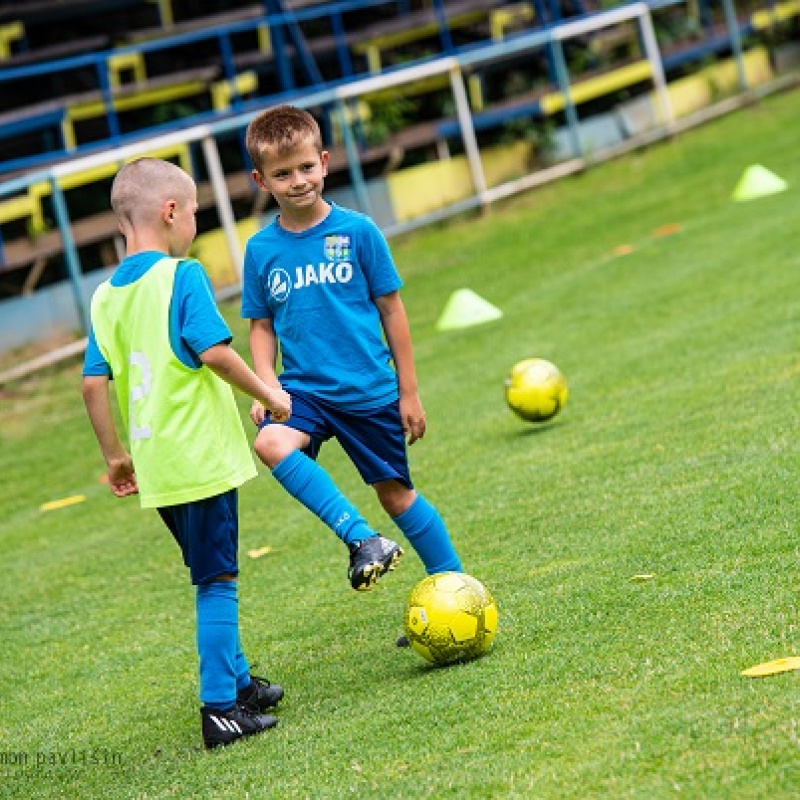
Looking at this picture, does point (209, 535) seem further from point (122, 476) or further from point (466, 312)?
point (466, 312)

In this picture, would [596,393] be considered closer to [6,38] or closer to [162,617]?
[162,617]

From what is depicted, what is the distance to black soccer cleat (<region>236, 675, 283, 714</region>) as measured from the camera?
5027 millimetres

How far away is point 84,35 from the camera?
63.4 feet

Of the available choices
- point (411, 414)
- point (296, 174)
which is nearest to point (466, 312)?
point (411, 414)

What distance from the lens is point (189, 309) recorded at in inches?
186

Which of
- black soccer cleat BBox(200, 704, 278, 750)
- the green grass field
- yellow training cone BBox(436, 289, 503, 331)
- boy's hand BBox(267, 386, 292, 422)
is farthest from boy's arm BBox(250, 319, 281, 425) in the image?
yellow training cone BBox(436, 289, 503, 331)

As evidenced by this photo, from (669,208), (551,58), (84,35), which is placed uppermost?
(84,35)

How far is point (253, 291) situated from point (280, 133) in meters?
0.54

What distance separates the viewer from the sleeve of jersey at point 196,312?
4.69 meters

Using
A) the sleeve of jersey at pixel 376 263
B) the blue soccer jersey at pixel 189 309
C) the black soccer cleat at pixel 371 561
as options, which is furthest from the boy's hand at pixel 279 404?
the sleeve of jersey at pixel 376 263

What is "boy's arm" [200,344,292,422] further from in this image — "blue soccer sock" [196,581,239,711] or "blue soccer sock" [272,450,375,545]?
"blue soccer sock" [196,581,239,711]

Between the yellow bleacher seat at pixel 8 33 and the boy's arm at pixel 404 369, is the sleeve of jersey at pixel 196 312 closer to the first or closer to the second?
the boy's arm at pixel 404 369

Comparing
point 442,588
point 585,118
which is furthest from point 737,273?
point 585,118

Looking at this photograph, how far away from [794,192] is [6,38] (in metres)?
8.22
